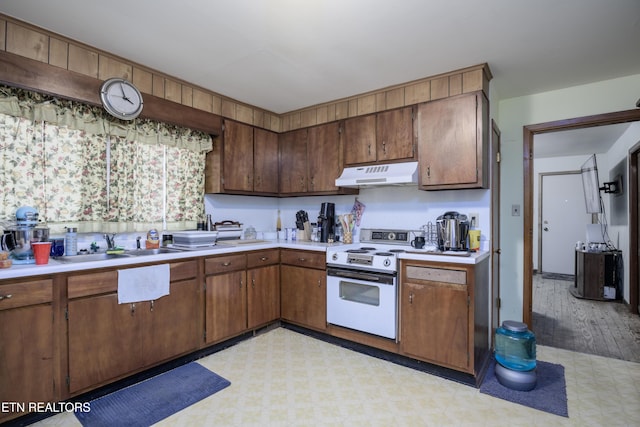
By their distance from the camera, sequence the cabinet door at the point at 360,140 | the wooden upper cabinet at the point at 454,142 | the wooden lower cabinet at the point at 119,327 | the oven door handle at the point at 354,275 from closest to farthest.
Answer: the wooden lower cabinet at the point at 119,327
the wooden upper cabinet at the point at 454,142
the oven door handle at the point at 354,275
the cabinet door at the point at 360,140

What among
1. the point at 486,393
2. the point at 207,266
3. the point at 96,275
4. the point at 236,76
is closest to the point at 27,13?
the point at 236,76

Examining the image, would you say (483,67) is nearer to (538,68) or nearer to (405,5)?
(538,68)

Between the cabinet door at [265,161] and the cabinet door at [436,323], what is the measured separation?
6.65 feet

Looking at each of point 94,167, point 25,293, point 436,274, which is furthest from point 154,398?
point 436,274

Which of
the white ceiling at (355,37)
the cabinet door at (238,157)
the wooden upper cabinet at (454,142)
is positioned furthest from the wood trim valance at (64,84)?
the wooden upper cabinet at (454,142)

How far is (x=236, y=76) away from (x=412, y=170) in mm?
1810

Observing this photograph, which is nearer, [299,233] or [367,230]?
[367,230]

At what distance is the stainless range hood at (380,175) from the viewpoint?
290 centimetres

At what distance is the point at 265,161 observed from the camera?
3867mm

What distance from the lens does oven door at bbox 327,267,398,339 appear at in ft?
8.84

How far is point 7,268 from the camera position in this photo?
6.03 ft

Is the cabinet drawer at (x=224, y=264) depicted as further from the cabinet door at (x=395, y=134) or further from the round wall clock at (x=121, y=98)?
the cabinet door at (x=395, y=134)

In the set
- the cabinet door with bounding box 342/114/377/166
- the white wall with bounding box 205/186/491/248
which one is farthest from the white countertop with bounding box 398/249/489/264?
the cabinet door with bounding box 342/114/377/166

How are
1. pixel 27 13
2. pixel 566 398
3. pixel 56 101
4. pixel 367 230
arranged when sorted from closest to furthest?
1. pixel 27 13
2. pixel 566 398
3. pixel 56 101
4. pixel 367 230
